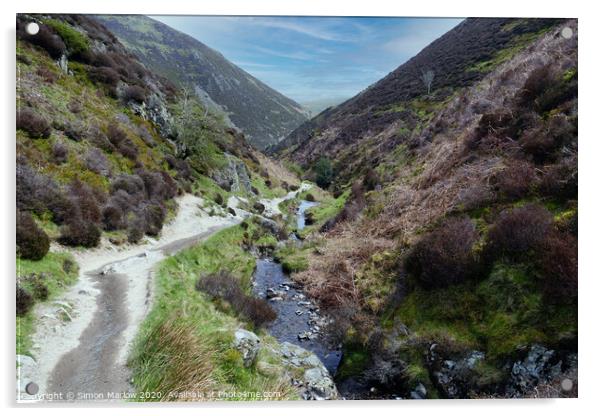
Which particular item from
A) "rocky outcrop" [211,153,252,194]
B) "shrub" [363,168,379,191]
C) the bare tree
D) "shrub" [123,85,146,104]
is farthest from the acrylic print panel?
the bare tree

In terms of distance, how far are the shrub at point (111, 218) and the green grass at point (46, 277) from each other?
3.51 metres

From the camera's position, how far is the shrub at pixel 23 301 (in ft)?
21.1

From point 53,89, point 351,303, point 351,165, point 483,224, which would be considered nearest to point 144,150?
point 53,89

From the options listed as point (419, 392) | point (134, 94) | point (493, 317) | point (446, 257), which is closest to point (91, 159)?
point (134, 94)

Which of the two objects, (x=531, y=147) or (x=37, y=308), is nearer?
(x=37, y=308)

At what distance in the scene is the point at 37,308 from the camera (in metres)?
6.79

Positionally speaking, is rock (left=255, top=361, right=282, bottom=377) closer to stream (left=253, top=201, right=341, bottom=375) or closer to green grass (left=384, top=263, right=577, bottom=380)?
stream (left=253, top=201, right=341, bottom=375)

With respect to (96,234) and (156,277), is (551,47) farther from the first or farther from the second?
(96,234)

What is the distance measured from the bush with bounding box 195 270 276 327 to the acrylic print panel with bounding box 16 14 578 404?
0.28ft

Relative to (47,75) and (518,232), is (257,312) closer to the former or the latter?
(518,232)

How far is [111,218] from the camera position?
13.6 metres

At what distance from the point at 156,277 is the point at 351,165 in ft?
140

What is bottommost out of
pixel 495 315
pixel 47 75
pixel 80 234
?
pixel 495 315

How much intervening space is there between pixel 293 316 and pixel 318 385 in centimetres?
459
